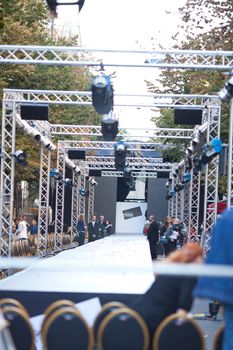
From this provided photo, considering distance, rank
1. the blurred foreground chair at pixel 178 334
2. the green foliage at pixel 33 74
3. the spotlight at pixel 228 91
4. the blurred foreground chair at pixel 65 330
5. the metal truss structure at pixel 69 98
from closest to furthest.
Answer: the blurred foreground chair at pixel 178 334 → the blurred foreground chair at pixel 65 330 → the spotlight at pixel 228 91 → the metal truss structure at pixel 69 98 → the green foliage at pixel 33 74

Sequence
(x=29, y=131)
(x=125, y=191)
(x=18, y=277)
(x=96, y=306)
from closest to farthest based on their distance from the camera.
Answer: (x=96, y=306)
(x=18, y=277)
(x=29, y=131)
(x=125, y=191)

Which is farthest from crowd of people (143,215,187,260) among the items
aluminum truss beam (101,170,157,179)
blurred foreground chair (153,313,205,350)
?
blurred foreground chair (153,313,205,350)

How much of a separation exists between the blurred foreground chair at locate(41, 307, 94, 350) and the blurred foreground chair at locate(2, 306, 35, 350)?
0.38 feet

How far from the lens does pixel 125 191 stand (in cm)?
6369

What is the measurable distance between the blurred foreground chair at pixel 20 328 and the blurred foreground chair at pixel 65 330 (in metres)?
0.12

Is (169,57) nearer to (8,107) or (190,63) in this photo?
(190,63)

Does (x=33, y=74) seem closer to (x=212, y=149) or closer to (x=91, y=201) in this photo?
(x=91, y=201)

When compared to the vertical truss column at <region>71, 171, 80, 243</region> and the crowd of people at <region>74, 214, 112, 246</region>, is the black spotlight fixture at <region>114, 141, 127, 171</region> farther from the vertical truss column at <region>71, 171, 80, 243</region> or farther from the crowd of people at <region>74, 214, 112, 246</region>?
the vertical truss column at <region>71, 171, 80, 243</region>

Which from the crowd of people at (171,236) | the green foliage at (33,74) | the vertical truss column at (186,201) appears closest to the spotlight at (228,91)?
the crowd of people at (171,236)

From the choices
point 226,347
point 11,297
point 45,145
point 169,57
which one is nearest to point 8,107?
point 45,145

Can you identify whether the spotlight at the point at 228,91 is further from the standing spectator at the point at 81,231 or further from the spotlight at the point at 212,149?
the standing spectator at the point at 81,231

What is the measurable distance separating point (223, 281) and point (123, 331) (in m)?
0.99

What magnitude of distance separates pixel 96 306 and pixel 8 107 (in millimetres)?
16728

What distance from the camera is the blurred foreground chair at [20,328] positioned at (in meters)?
6.54
